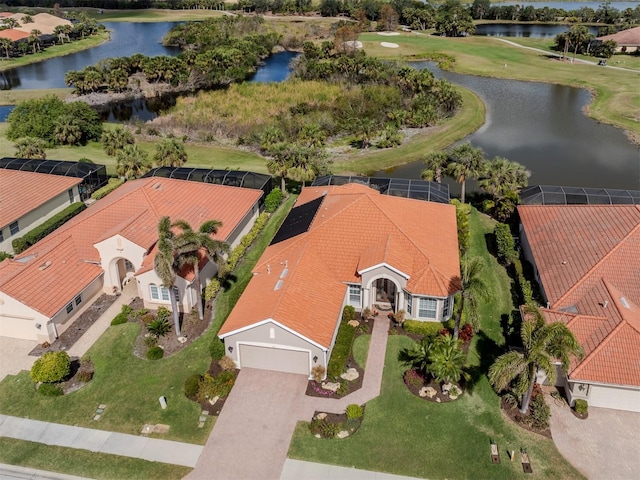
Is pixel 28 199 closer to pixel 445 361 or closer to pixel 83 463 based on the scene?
pixel 83 463

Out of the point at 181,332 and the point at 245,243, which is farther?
the point at 245,243

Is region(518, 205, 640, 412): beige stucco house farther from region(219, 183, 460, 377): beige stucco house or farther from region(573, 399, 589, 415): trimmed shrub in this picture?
region(219, 183, 460, 377): beige stucco house

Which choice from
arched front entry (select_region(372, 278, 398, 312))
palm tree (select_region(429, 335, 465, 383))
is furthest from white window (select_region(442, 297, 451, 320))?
palm tree (select_region(429, 335, 465, 383))

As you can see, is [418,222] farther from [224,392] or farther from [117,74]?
[117,74]

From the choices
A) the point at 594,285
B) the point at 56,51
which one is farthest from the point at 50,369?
the point at 56,51

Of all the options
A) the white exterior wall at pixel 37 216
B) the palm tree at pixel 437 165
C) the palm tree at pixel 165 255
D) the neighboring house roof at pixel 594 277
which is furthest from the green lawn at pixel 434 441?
the white exterior wall at pixel 37 216

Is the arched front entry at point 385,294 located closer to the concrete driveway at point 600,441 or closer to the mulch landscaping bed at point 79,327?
the concrete driveway at point 600,441
